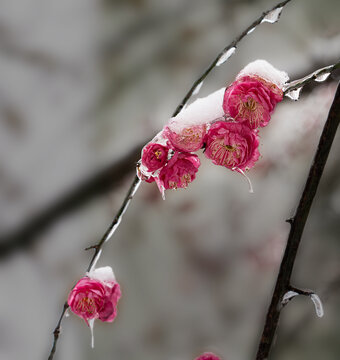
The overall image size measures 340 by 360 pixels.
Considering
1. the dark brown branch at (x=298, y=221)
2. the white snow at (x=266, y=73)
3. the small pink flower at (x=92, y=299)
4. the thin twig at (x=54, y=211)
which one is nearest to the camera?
the dark brown branch at (x=298, y=221)

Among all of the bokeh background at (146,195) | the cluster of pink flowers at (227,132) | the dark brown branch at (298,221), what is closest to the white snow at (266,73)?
the cluster of pink flowers at (227,132)

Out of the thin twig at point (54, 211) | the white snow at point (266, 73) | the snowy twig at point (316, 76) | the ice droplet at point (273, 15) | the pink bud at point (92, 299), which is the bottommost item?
the pink bud at point (92, 299)

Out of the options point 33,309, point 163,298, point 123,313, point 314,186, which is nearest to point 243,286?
point 163,298

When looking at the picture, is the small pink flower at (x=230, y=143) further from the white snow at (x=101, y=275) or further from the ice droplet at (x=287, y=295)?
the white snow at (x=101, y=275)

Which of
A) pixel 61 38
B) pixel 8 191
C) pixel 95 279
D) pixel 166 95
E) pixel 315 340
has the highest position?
pixel 61 38

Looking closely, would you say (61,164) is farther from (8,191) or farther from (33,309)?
(33,309)

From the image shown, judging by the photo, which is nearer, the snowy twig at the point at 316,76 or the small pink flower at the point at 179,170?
the snowy twig at the point at 316,76
